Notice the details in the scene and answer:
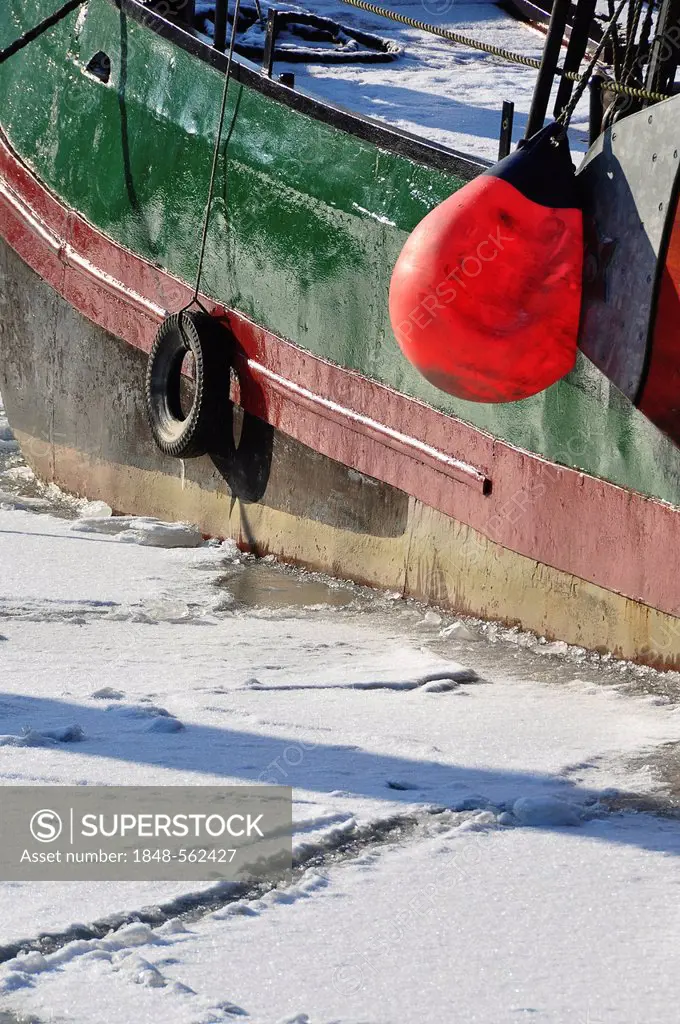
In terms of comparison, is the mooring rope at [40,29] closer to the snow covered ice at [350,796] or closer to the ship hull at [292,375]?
the ship hull at [292,375]

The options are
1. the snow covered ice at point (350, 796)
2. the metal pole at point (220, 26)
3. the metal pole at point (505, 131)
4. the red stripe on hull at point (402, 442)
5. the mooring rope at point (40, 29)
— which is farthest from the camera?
the mooring rope at point (40, 29)

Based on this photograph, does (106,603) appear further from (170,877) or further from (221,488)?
(170,877)

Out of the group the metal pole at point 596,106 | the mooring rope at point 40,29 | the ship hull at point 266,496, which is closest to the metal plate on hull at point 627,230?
the metal pole at point 596,106

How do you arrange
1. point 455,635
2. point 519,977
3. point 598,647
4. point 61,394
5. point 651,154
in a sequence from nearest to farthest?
→ point 519,977 → point 651,154 → point 598,647 → point 455,635 → point 61,394

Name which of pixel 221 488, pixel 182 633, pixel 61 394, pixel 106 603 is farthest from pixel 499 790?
pixel 61 394

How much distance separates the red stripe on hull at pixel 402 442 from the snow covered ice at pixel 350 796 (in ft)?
1.38

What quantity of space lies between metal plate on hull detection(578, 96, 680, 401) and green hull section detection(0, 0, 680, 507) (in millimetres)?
345

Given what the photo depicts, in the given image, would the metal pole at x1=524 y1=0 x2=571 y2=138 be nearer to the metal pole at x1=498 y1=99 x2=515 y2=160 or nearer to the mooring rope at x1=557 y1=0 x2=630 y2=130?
the mooring rope at x1=557 y1=0 x2=630 y2=130

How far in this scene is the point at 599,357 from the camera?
4590 mm

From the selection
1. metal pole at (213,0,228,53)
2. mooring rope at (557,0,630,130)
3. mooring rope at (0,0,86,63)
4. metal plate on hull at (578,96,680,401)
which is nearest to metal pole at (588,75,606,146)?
mooring rope at (557,0,630,130)

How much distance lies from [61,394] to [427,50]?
4.99 metres

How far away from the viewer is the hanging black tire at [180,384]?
6.42 meters

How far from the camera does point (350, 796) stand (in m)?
3.66

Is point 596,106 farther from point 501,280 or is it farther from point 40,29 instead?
point 40,29
